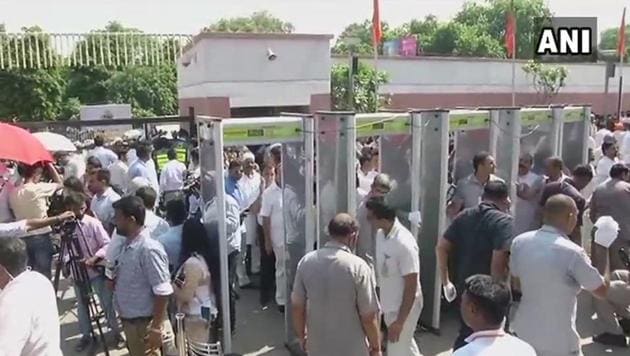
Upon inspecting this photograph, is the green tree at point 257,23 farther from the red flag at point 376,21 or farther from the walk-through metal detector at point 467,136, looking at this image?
the walk-through metal detector at point 467,136

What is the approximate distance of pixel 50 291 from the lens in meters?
3.46

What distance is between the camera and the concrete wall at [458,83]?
28.2 meters

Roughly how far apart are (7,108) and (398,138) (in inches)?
1482

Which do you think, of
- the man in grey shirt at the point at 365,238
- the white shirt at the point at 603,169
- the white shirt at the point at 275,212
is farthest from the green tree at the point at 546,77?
the man in grey shirt at the point at 365,238

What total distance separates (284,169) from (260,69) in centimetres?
1180

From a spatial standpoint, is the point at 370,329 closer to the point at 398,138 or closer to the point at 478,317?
the point at 478,317

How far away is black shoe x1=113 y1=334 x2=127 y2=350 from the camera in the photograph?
6.58 meters

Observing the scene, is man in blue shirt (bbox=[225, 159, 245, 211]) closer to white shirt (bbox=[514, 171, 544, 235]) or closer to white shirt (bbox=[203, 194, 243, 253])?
white shirt (bbox=[203, 194, 243, 253])

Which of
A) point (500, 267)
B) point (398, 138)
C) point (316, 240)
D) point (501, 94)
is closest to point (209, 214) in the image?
point (316, 240)

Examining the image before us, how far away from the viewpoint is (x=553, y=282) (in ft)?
13.1

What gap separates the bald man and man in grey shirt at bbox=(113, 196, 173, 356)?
7.85ft

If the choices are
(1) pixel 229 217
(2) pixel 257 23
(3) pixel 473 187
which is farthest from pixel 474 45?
(1) pixel 229 217

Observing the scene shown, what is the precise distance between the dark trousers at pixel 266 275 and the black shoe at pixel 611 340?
3595 mm

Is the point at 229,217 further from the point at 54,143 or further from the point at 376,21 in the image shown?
the point at 376,21
